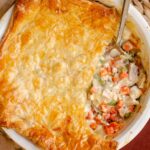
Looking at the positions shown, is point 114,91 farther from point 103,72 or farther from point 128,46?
point 128,46

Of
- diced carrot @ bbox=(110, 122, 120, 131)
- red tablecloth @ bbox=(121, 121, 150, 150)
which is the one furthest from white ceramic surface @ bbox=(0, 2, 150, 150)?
red tablecloth @ bbox=(121, 121, 150, 150)

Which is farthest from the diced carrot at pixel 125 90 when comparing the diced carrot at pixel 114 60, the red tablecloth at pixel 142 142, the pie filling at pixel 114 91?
the red tablecloth at pixel 142 142

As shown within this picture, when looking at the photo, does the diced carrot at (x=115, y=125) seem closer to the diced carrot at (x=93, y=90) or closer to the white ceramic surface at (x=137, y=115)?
the white ceramic surface at (x=137, y=115)

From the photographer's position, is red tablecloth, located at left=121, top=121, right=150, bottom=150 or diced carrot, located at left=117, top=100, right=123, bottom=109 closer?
diced carrot, located at left=117, top=100, right=123, bottom=109

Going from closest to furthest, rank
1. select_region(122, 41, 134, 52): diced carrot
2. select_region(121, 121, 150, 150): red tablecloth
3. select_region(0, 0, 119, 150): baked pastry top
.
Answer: select_region(0, 0, 119, 150): baked pastry top < select_region(122, 41, 134, 52): diced carrot < select_region(121, 121, 150, 150): red tablecloth

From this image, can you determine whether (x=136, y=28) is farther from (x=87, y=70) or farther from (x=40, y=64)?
(x=40, y=64)

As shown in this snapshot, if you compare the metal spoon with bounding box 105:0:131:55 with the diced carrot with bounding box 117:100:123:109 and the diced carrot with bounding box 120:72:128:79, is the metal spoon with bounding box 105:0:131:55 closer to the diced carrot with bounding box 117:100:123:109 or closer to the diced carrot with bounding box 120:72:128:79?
the diced carrot with bounding box 120:72:128:79

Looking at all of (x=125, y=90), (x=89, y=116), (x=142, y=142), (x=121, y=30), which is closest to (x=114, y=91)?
(x=125, y=90)
